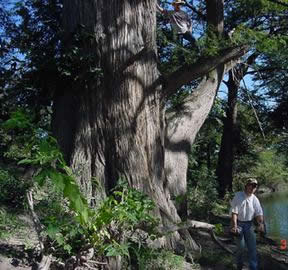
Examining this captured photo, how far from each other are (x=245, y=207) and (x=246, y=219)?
20 centimetres

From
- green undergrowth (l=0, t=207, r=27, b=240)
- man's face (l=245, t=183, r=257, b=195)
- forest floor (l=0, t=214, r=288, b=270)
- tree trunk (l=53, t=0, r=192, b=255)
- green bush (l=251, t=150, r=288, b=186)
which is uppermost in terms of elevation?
green bush (l=251, t=150, r=288, b=186)

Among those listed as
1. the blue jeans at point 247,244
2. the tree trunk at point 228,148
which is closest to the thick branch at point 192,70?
the blue jeans at point 247,244

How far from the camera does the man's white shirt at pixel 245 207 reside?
303 inches

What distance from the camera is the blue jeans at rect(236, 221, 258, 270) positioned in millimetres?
7480

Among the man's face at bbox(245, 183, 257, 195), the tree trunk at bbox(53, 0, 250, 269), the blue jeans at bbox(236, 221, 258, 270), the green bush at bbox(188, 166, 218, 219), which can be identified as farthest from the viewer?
the green bush at bbox(188, 166, 218, 219)

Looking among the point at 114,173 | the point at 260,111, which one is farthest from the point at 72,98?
the point at 260,111

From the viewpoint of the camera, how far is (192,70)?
9.03 metres

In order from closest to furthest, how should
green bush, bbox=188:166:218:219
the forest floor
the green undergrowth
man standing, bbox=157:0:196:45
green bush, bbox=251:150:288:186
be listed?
1. the forest floor
2. the green undergrowth
3. man standing, bbox=157:0:196:45
4. green bush, bbox=188:166:218:219
5. green bush, bbox=251:150:288:186

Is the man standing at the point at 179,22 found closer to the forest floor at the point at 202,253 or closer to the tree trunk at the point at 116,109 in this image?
the tree trunk at the point at 116,109

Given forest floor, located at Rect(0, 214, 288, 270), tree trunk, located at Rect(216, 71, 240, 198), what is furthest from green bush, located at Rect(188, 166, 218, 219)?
tree trunk, located at Rect(216, 71, 240, 198)

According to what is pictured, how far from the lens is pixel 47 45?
7.95m

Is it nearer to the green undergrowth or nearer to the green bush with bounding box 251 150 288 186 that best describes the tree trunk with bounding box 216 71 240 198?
the green undergrowth

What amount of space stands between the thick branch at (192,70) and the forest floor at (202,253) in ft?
9.74

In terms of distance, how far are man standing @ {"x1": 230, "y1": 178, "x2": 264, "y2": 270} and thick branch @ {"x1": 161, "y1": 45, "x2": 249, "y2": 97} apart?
7.73ft
